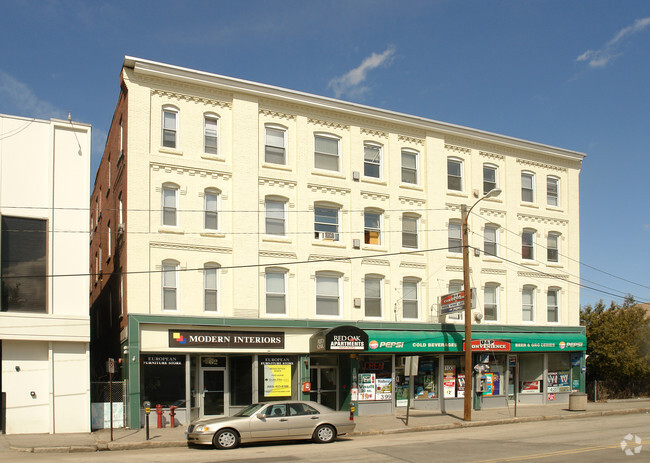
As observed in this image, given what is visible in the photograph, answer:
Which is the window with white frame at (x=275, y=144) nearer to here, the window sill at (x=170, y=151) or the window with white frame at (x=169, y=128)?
the window sill at (x=170, y=151)

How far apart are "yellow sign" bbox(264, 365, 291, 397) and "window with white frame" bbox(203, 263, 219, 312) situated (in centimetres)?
317

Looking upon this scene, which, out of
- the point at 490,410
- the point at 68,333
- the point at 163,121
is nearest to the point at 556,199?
the point at 490,410

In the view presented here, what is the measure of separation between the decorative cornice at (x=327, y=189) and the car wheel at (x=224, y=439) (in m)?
12.3

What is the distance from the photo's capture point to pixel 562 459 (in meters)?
16.4

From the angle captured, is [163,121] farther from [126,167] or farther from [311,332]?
[311,332]

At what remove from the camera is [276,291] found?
28109 millimetres

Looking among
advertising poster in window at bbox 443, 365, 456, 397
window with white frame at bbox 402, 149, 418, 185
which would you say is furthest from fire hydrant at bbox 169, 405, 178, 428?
window with white frame at bbox 402, 149, 418, 185

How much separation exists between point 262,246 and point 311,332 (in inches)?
154

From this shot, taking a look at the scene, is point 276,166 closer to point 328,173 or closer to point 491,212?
point 328,173

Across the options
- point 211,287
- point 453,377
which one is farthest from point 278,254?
point 453,377

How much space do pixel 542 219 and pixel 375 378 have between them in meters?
12.5

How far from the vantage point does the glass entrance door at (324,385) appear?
94.7 feet

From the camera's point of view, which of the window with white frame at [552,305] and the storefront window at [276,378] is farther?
the window with white frame at [552,305]

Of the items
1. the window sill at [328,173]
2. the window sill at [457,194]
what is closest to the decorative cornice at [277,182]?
the window sill at [328,173]
